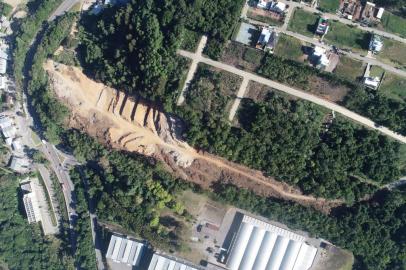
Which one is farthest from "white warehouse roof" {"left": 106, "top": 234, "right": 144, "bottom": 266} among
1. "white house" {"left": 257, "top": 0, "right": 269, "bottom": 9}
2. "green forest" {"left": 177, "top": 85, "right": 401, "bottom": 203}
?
"white house" {"left": 257, "top": 0, "right": 269, "bottom": 9}

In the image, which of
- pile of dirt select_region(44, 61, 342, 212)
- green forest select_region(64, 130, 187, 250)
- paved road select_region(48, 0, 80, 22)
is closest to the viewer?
pile of dirt select_region(44, 61, 342, 212)

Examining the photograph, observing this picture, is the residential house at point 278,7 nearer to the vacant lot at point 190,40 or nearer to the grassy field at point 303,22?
the grassy field at point 303,22

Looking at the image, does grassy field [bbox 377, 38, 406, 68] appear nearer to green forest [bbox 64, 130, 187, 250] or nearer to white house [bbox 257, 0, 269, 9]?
white house [bbox 257, 0, 269, 9]

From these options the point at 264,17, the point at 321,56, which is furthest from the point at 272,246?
the point at 264,17

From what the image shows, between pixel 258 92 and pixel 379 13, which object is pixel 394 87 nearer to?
pixel 379 13

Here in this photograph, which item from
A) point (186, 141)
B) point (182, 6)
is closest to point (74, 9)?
point (182, 6)

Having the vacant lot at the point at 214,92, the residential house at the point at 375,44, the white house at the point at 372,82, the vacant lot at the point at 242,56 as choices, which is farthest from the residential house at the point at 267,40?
the white house at the point at 372,82

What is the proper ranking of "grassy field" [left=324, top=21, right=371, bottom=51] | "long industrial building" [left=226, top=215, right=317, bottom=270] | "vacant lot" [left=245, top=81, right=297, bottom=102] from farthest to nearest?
1. "long industrial building" [left=226, top=215, right=317, bottom=270]
2. "vacant lot" [left=245, top=81, right=297, bottom=102]
3. "grassy field" [left=324, top=21, right=371, bottom=51]

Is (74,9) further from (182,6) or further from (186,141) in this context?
(186,141)
